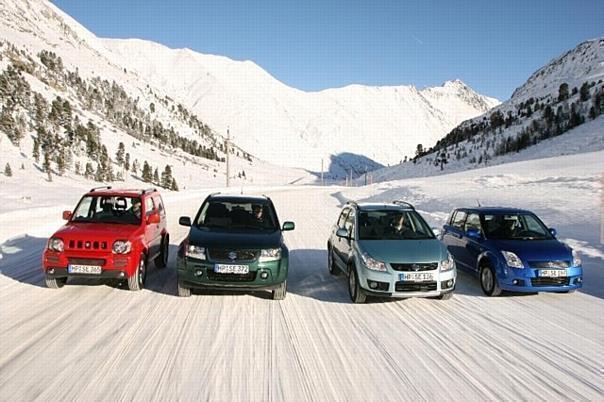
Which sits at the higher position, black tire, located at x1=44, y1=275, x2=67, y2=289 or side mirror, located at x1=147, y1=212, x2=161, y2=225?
side mirror, located at x1=147, y1=212, x2=161, y2=225

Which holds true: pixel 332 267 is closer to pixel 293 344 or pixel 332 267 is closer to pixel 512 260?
pixel 512 260

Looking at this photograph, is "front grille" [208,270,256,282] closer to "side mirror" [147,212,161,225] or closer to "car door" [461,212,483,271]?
"side mirror" [147,212,161,225]

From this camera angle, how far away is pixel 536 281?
25.3 ft

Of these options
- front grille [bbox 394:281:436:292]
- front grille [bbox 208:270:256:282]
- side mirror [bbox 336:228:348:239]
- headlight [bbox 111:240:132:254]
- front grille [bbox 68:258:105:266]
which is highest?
side mirror [bbox 336:228:348:239]

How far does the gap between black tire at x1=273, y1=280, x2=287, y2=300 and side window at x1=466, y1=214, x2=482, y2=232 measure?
423 cm

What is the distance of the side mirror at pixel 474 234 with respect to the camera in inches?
351

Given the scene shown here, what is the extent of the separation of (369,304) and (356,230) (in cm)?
139

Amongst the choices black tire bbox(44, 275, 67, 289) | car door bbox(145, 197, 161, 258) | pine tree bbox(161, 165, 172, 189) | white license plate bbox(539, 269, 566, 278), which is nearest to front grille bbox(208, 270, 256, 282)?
car door bbox(145, 197, 161, 258)

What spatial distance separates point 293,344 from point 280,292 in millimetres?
1931

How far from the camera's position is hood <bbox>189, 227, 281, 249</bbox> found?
23.8ft

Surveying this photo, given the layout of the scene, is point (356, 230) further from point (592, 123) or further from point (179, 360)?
point (592, 123)

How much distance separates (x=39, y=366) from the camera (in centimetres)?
478

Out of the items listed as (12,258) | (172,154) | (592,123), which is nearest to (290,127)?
(172,154)

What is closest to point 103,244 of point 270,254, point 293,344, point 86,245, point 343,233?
point 86,245
